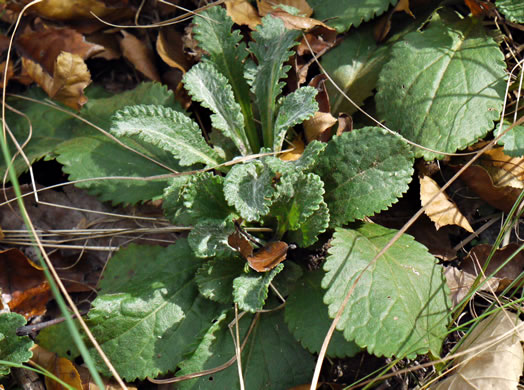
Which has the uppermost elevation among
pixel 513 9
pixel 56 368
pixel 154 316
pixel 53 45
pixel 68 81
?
pixel 513 9

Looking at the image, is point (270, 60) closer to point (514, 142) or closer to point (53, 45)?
point (514, 142)

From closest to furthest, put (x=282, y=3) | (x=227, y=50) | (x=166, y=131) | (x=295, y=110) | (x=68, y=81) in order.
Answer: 1. (x=295, y=110)
2. (x=166, y=131)
3. (x=227, y=50)
4. (x=282, y=3)
5. (x=68, y=81)

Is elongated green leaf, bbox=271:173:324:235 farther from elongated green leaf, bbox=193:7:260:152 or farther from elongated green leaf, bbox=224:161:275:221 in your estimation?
elongated green leaf, bbox=193:7:260:152

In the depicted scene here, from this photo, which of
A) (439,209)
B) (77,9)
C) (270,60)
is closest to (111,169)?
(270,60)

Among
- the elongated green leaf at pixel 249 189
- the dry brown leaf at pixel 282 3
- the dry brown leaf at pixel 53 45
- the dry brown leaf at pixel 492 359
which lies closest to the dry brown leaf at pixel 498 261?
the dry brown leaf at pixel 492 359

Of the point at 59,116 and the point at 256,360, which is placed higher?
the point at 59,116

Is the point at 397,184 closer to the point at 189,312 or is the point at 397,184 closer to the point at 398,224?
the point at 398,224

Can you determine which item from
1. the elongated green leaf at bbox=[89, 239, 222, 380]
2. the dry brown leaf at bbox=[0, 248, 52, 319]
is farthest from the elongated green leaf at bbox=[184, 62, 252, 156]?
the dry brown leaf at bbox=[0, 248, 52, 319]

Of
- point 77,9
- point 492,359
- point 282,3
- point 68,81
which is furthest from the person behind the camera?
point 77,9
